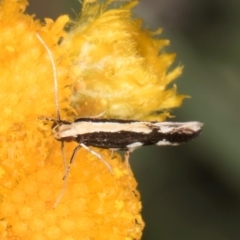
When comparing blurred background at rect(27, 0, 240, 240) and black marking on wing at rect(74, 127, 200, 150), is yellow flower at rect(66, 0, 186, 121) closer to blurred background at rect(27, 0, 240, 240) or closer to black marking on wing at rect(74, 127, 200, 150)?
black marking on wing at rect(74, 127, 200, 150)

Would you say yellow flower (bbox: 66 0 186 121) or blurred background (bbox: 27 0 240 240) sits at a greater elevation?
yellow flower (bbox: 66 0 186 121)

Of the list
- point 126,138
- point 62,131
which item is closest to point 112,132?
point 126,138

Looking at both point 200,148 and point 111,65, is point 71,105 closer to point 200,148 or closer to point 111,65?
point 111,65

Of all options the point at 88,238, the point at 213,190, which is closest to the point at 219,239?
the point at 213,190

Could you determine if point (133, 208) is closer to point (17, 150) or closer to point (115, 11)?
point (17, 150)

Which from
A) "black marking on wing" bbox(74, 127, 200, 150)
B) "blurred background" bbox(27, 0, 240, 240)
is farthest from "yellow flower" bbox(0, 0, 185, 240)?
"blurred background" bbox(27, 0, 240, 240)

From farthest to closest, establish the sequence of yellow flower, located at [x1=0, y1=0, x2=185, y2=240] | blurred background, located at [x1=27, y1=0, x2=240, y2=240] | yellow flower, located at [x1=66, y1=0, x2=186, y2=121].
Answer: blurred background, located at [x1=27, y1=0, x2=240, y2=240] → yellow flower, located at [x1=66, y1=0, x2=186, y2=121] → yellow flower, located at [x1=0, y1=0, x2=185, y2=240]

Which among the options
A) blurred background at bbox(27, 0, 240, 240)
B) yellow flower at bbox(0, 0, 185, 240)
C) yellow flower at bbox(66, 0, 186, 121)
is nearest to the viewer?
yellow flower at bbox(0, 0, 185, 240)
